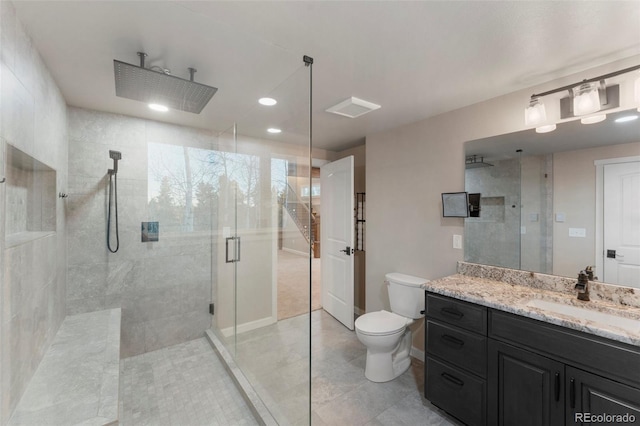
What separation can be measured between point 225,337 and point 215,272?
68 centimetres

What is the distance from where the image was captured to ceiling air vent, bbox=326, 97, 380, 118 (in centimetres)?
220

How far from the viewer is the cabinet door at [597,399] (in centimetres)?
120

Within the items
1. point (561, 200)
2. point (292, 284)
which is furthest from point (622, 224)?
point (292, 284)

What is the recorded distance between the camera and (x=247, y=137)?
247 centimetres

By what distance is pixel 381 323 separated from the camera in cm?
238

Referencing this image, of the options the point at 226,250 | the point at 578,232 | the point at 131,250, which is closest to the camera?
the point at 578,232

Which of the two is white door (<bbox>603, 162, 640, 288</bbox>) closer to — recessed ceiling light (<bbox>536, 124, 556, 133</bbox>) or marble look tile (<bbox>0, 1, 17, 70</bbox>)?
recessed ceiling light (<bbox>536, 124, 556, 133</bbox>)

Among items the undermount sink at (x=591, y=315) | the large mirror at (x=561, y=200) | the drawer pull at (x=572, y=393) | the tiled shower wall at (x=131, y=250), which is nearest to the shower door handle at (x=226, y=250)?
the tiled shower wall at (x=131, y=250)

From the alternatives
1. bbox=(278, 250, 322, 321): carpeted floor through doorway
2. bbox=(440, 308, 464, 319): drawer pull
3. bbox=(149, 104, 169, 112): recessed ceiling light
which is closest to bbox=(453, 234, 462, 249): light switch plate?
bbox=(440, 308, 464, 319): drawer pull

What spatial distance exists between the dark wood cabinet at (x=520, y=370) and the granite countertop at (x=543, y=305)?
0.13ft

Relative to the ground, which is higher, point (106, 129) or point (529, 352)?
point (106, 129)

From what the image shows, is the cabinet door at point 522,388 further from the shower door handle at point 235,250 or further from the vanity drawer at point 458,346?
the shower door handle at point 235,250

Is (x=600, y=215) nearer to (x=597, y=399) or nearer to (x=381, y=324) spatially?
(x=597, y=399)

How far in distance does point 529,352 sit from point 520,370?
0.39 ft
